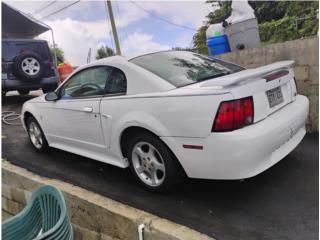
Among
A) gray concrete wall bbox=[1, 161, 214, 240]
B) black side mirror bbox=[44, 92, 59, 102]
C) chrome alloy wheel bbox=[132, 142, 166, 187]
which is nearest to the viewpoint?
gray concrete wall bbox=[1, 161, 214, 240]

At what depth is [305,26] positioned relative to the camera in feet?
26.8

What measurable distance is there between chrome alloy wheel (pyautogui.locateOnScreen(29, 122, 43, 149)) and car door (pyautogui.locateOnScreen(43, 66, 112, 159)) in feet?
1.64

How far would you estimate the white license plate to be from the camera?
3.17m

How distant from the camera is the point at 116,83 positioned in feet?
12.2

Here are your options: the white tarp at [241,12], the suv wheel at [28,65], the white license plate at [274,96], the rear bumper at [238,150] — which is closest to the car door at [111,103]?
the rear bumper at [238,150]

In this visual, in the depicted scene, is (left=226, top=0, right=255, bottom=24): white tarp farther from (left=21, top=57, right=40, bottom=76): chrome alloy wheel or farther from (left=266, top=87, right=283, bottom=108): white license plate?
(left=21, top=57, right=40, bottom=76): chrome alloy wheel

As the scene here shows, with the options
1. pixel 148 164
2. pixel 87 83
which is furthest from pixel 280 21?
pixel 148 164

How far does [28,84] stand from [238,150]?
7.33m

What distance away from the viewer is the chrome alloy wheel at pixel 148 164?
11.0 feet

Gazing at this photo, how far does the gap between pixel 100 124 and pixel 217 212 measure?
5.10ft

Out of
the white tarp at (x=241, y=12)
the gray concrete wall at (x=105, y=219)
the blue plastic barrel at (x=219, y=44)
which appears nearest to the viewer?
the gray concrete wall at (x=105, y=219)

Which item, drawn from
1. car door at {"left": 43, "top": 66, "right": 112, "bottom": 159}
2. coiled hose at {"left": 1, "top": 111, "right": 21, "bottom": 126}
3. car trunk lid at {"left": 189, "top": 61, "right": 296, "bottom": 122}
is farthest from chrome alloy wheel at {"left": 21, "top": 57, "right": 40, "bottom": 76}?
car trunk lid at {"left": 189, "top": 61, "right": 296, "bottom": 122}

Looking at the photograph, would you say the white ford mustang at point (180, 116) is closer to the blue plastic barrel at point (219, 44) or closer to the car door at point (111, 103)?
the car door at point (111, 103)

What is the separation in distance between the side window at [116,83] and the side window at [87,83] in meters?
0.08
